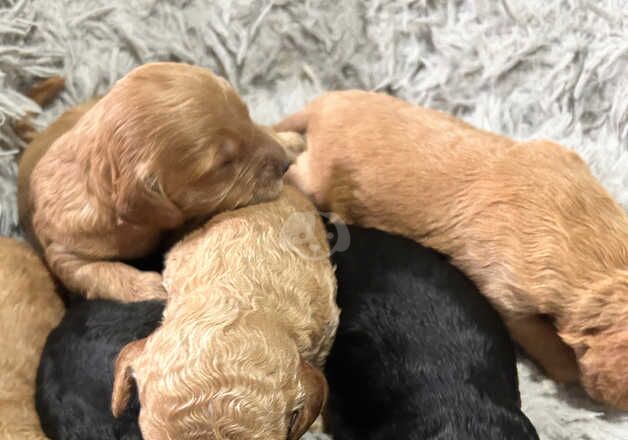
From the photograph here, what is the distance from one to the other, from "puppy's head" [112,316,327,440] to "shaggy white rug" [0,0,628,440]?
89 cm

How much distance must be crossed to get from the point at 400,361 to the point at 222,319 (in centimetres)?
43

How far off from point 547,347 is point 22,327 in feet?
4.17

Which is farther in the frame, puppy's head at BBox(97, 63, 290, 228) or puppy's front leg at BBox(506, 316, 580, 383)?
puppy's front leg at BBox(506, 316, 580, 383)

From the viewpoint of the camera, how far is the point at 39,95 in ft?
6.98

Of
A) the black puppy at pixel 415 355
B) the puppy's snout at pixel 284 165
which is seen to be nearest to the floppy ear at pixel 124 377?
the black puppy at pixel 415 355

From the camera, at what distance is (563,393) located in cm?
176

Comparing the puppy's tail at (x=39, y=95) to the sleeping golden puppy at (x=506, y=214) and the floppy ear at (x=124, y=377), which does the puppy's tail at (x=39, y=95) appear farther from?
the floppy ear at (x=124, y=377)

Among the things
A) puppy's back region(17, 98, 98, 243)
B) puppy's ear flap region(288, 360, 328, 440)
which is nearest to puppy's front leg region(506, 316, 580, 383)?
puppy's ear flap region(288, 360, 328, 440)

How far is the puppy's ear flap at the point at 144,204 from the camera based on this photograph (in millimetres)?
1618

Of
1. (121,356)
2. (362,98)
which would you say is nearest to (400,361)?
(121,356)

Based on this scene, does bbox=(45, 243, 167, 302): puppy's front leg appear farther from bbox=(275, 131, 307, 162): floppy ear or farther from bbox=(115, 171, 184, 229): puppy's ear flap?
bbox=(275, 131, 307, 162): floppy ear

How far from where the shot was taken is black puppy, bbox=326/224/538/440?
148 centimetres

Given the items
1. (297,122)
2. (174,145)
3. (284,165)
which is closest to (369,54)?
(297,122)

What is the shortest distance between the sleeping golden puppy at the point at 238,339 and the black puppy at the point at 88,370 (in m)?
0.10
